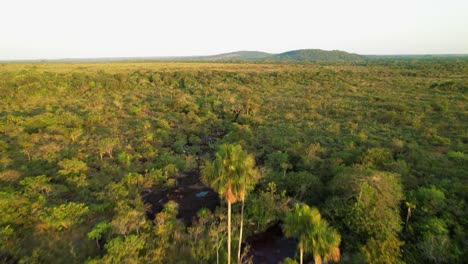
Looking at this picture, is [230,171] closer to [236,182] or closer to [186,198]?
[236,182]

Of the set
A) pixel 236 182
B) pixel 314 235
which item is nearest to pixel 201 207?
pixel 236 182

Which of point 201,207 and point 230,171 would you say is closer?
point 230,171

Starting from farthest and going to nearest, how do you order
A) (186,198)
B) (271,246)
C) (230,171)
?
1. (186,198)
2. (271,246)
3. (230,171)

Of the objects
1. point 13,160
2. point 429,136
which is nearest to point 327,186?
point 429,136

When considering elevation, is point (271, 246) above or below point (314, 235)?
below

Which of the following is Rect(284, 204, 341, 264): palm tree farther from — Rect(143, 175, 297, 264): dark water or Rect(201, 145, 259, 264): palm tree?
Rect(143, 175, 297, 264): dark water

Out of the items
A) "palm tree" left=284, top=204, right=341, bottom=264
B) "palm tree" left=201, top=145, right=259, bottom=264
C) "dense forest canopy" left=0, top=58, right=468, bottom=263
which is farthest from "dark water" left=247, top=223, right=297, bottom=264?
"palm tree" left=201, top=145, right=259, bottom=264

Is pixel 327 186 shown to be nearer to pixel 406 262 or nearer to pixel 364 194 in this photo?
pixel 364 194

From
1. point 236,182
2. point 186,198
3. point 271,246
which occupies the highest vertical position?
point 236,182
